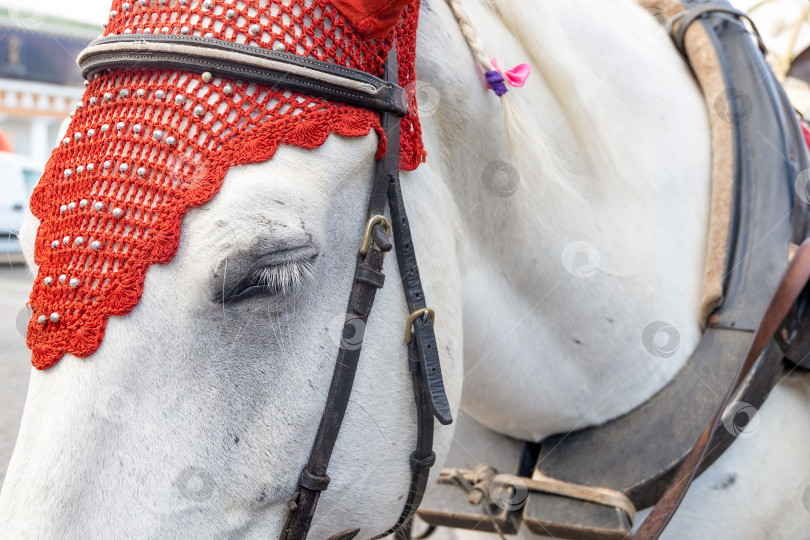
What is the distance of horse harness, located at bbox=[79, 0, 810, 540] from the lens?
1033 mm

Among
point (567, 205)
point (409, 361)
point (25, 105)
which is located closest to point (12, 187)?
point (25, 105)

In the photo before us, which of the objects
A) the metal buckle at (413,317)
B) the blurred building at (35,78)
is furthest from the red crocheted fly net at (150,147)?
the blurred building at (35,78)

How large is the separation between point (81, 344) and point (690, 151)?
1328 millimetres

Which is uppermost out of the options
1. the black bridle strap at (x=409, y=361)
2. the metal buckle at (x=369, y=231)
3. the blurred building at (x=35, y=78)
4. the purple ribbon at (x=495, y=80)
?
the purple ribbon at (x=495, y=80)

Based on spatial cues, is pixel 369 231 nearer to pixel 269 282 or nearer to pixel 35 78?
pixel 269 282

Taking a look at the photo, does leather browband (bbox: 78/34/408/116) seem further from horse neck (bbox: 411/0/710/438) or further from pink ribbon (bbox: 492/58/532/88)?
pink ribbon (bbox: 492/58/532/88)

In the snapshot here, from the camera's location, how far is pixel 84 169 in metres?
1.00

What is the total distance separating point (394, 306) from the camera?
113 centimetres

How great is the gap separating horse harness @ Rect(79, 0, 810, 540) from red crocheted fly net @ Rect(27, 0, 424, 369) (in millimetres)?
28

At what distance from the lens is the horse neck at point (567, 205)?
1.31 m

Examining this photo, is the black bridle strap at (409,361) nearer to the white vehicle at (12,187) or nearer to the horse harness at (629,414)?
the horse harness at (629,414)

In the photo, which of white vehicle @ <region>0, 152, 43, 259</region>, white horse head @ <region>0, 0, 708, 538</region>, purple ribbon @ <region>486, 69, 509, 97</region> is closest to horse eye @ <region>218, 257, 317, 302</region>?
white horse head @ <region>0, 0, 708, 538</region>

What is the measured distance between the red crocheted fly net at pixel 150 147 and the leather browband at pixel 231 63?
0.01 metres

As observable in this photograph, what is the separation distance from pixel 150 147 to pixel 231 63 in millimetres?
158
